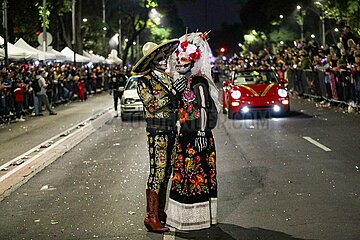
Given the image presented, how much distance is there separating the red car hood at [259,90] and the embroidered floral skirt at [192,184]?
14.3 m

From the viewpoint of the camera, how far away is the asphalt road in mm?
7805

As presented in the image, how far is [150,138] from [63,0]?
38.2 metres

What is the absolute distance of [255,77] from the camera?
22922 mm

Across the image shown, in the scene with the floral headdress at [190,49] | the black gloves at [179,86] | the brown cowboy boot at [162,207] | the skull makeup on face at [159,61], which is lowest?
the brown cowboy boot at [162,207]

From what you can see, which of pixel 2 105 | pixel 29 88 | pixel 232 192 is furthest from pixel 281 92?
pixel 232 192

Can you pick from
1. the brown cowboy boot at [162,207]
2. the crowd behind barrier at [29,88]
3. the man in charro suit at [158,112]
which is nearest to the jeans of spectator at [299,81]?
the crowd behind barrier at [29,88]

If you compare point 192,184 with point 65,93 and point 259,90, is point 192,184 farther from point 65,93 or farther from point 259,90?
point 65,93

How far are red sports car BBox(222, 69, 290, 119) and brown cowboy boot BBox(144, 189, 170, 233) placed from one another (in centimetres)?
1436

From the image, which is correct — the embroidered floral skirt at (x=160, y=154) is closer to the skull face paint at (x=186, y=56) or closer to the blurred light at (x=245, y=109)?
the skull face paint at (x=186, y=56)

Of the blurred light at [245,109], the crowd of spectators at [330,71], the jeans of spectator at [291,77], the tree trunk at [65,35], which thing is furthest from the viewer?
the tree trunk at [65,35]

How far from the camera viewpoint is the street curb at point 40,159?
11.5m

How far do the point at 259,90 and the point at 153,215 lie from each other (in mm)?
14587

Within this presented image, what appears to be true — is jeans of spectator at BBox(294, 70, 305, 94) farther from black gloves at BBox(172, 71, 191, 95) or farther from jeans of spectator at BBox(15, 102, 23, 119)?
black gloves at BBox(172, 71, 191, 95)

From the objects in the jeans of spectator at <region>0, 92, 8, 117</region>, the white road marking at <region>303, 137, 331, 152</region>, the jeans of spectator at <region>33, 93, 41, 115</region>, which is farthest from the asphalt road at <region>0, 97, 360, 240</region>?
the jeans of spectator at <region>33, 93, 41, 115</region>
